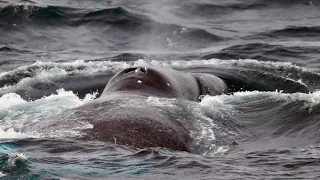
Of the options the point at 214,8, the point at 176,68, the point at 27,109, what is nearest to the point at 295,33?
the point at 214,8

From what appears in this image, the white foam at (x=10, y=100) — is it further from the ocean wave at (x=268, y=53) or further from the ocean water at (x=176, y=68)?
the ocean wave at (x=268, y=53)

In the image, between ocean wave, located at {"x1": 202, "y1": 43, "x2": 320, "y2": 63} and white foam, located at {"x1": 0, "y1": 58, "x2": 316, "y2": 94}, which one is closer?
white foam, located at {"x1": 0, "y1": 58, "x2": 316, "y2": 94}

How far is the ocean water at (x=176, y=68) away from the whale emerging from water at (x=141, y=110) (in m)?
0.26

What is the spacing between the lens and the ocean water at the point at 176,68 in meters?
7.29

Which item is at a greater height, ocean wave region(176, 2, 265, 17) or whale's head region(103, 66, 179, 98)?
ocean wave region(176, 2, 265, 17)

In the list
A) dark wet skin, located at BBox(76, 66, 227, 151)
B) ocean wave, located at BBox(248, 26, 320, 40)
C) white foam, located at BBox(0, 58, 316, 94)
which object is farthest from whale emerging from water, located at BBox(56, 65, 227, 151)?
ocean wave, located at BBox(248, 26, 320, 40)

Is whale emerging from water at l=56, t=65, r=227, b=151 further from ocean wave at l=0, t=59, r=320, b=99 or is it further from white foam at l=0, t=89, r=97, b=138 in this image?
ocean wave at l=0, t=59, r=320, b=99

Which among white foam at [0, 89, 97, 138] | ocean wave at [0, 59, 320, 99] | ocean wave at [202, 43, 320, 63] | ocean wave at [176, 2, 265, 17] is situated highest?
ocean wave at [176, 2, 265, 17]

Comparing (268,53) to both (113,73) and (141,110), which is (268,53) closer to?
(113,73)

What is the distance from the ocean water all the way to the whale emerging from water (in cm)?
26

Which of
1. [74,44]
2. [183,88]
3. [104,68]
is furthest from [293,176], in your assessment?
[74,44]

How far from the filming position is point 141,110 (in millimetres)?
9680

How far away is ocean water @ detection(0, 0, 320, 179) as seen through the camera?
23.9 feet

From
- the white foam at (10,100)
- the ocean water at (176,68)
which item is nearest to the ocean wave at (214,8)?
the ocean water at (176,68)
